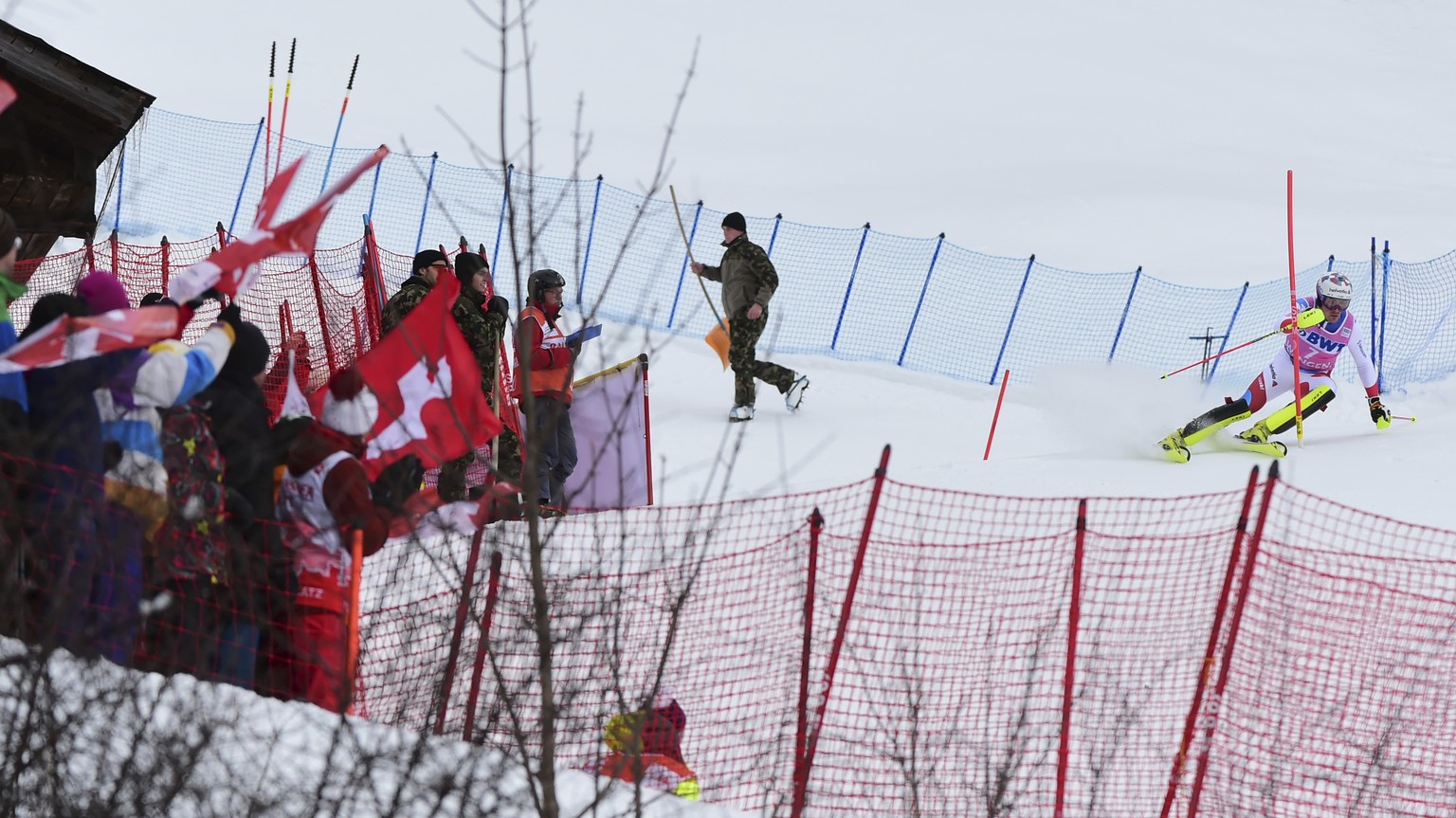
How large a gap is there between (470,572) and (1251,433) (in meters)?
8.48

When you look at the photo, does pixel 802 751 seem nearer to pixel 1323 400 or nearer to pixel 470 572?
Result: pixel 470 572

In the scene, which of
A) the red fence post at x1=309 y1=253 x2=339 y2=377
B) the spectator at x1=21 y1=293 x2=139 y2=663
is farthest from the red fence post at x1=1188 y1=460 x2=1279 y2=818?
the red fence post at x1=309 y1=253 x2=339 y2=377

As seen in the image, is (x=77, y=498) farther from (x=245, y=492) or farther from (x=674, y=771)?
(x=674, y=771)

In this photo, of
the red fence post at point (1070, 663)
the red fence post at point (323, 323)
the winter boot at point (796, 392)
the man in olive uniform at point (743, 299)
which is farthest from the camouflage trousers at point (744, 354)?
the red fence post at point (1070, 663)

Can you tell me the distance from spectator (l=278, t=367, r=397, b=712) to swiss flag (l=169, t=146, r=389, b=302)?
53 centimetres

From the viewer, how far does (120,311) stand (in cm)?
562

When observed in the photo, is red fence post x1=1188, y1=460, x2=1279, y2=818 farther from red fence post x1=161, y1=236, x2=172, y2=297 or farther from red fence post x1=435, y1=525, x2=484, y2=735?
red fence post x1=161, y1=236, x2=172, y2=297

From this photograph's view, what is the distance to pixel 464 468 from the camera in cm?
966

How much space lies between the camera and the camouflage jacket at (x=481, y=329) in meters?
9.34

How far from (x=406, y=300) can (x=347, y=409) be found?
2898 millimetres

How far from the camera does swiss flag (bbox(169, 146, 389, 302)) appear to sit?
580 centimetres

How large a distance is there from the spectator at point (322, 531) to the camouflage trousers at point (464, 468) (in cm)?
315

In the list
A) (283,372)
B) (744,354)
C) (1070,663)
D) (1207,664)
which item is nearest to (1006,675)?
(1070,663)

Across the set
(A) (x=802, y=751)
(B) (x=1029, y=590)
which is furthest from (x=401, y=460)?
(B) (x=1029, y=590)
